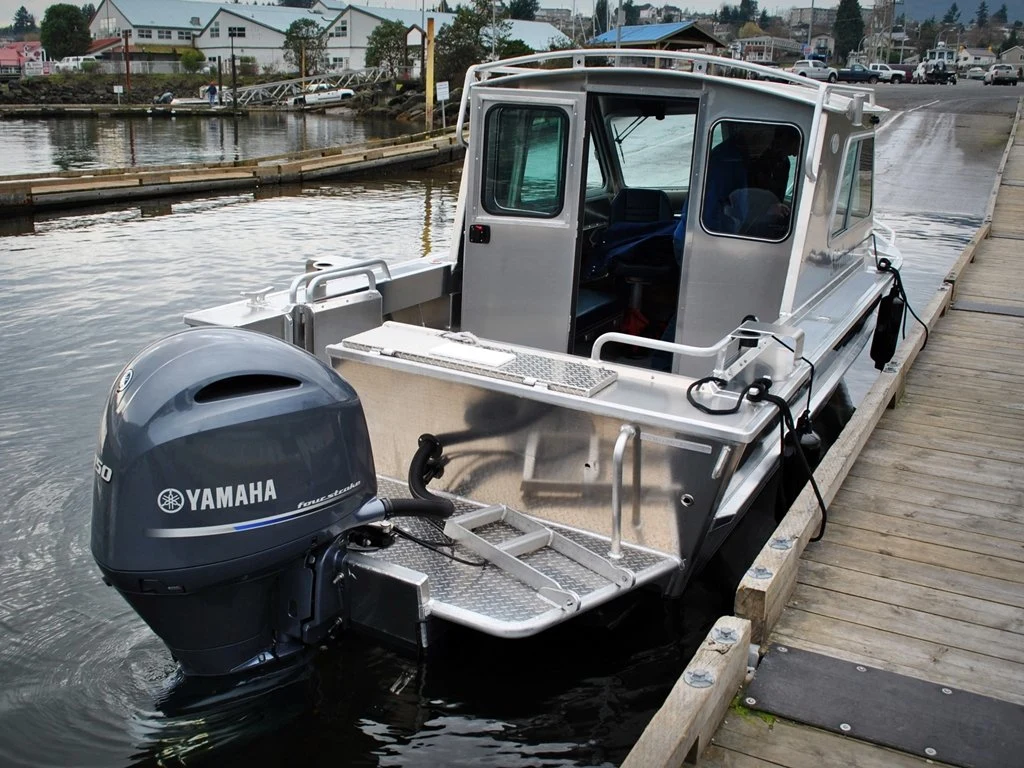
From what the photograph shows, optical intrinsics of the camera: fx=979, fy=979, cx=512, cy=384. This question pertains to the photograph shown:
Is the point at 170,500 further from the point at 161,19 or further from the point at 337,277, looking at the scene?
the point at 161,19

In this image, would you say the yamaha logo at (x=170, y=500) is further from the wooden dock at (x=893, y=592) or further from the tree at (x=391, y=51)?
the tree at (x=391, y=51)

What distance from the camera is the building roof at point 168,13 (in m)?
90.9

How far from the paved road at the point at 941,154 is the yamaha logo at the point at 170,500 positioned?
17.6 m

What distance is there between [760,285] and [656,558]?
6.11 ft

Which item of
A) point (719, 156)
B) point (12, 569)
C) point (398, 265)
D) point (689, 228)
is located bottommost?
point (12, 569)

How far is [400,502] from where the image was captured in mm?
3686

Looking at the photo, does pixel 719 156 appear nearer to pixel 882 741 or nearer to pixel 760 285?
pixel 760 285

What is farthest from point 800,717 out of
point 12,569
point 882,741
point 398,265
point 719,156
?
point 12,569

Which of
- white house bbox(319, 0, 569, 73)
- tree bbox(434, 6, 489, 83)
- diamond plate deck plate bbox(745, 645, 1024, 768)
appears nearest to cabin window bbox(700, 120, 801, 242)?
diamond plate deck plate bbox(745, 645, 1024, 768)

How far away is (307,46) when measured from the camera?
80875mm

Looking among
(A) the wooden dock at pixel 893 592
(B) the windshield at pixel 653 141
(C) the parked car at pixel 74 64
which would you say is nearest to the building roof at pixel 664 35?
(B) the windshield at pixel 653 141

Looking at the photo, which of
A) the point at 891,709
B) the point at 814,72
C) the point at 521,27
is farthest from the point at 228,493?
the point at 521,27

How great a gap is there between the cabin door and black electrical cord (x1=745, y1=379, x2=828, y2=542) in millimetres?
1751

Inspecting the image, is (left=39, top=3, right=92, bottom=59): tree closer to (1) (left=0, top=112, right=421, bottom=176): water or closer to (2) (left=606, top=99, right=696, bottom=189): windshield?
(1) (left=0, top=112, right=421, bottom=176): water
